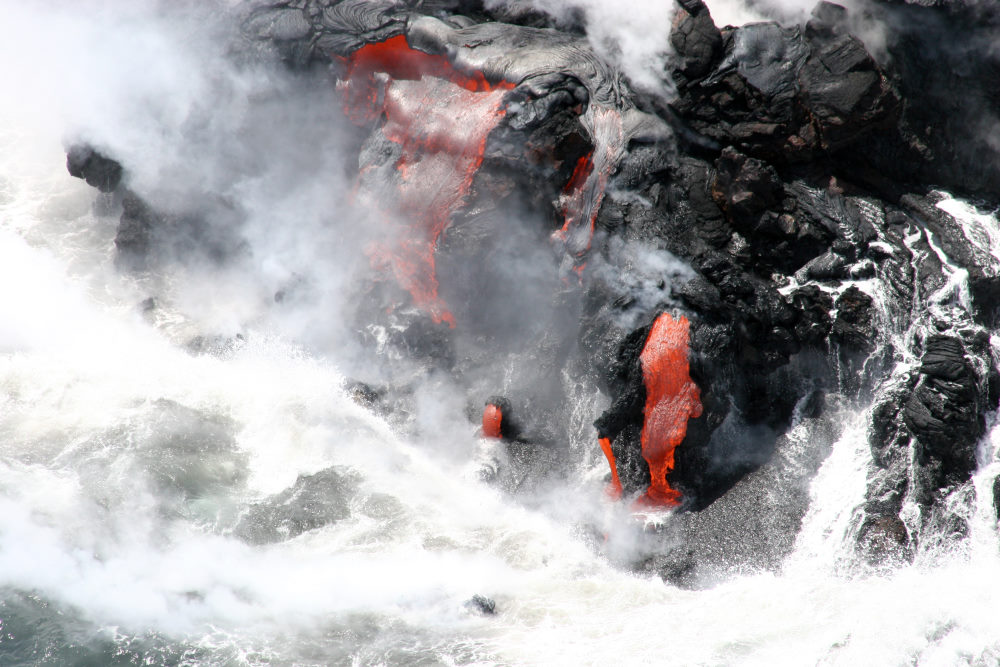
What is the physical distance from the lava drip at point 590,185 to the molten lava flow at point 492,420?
99.9 inches

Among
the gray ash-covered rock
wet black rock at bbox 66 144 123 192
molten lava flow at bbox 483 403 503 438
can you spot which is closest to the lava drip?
molten lava flow at bbox 483 403 503 438

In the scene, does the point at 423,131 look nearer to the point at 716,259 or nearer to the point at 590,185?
the point at 590,185

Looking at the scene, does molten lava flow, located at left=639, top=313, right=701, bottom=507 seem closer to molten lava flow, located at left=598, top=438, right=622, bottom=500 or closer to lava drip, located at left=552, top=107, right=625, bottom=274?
molten lava flow, located at left=598, top=438, right=622, bottom=500

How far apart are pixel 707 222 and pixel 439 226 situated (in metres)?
4.30

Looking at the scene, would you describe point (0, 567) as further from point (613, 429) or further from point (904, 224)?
point (904, 224)

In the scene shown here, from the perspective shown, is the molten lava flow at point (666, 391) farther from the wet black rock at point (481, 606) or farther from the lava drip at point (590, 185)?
the wet black rock at point (481, 606)

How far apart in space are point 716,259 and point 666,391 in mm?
2122

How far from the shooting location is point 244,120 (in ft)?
49.7

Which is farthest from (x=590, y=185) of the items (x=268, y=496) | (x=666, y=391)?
(x=268, y=496)

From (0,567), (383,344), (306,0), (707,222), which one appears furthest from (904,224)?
(0,567)

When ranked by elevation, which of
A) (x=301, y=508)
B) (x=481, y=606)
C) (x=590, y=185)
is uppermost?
(x=590, y=185)

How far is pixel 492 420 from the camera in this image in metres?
12.6

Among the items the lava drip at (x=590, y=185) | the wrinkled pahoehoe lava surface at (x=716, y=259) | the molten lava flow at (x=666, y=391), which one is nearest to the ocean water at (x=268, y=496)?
the wrinkled pahoehoe lava surface at (x=716, y=259)

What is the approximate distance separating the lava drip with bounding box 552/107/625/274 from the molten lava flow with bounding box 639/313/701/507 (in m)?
1.74
